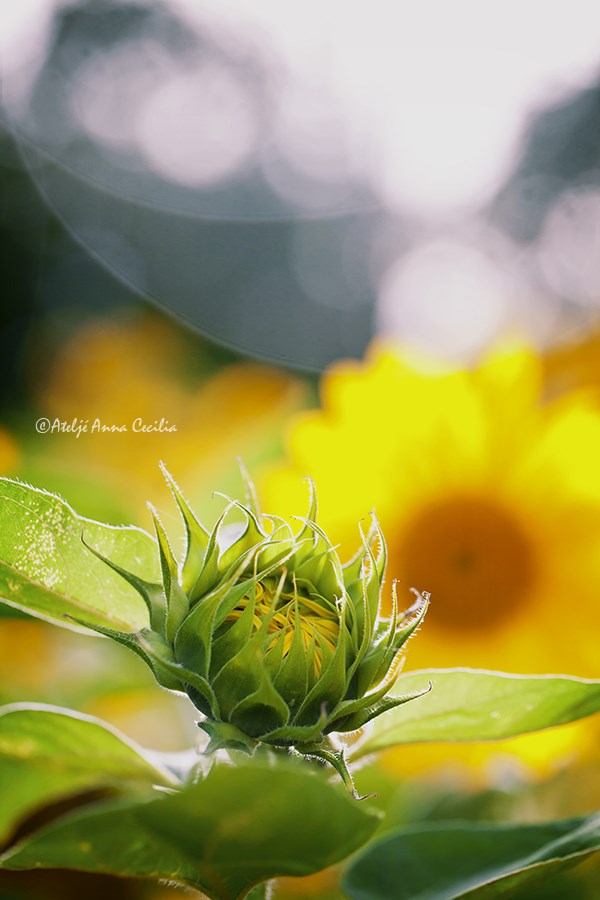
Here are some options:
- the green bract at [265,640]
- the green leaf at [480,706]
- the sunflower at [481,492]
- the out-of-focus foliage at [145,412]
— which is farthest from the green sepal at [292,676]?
the sunflower at [481,492]

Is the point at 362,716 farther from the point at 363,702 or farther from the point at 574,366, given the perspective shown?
the point at 574,366

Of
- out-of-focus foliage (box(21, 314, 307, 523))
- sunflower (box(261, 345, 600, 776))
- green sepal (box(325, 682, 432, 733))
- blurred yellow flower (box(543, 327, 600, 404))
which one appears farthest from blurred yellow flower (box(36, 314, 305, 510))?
green sepal (box(325, 682, 432, 733))

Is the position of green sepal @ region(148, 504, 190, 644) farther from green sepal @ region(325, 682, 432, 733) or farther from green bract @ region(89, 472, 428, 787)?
green sepal @ region(325, 682, 432, 733)

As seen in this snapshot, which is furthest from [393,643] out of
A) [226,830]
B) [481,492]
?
[481,492]

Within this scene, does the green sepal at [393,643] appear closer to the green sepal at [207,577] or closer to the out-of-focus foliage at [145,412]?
the green sepal at [207,577]

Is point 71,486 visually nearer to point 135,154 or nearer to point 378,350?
point 378,350

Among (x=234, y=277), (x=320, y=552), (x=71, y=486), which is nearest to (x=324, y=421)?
(x=71, y=486)
